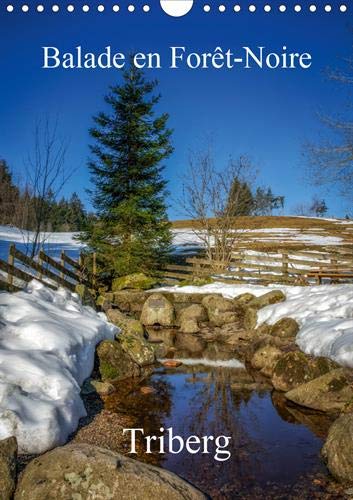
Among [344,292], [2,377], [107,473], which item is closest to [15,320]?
[2,377]

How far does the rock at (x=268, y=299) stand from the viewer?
13.5 meters

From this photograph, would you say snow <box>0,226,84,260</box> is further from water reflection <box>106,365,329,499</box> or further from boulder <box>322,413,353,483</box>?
boulder <box>322,413,353,483</box>

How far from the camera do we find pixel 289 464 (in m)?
5.20

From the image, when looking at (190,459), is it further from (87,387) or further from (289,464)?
(87,387)

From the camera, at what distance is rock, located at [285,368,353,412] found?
22.5ft

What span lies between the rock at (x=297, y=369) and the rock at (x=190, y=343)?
129 inches

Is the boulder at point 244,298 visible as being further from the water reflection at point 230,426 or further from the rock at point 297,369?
the rock at point 297,369

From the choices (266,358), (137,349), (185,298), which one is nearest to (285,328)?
(266,358)

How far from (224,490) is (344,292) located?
8.65 metres

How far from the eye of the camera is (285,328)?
35.7ft

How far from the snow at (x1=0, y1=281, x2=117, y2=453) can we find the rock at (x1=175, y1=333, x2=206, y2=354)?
2.69 metres

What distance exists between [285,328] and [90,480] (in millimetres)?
7907

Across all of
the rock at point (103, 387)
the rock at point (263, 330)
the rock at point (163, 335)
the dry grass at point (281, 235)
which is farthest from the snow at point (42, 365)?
the dry grass at point (281, 235)

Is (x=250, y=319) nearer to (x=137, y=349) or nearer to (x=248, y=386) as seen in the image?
(x=137, y=349)
